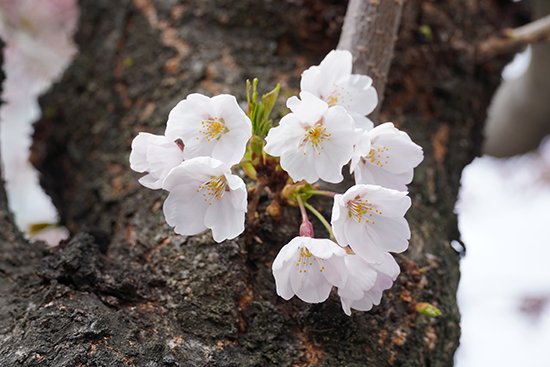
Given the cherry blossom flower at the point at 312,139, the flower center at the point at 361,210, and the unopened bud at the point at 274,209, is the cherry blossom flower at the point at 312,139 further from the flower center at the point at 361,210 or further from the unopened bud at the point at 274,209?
the unopened bud at the point at 274,209

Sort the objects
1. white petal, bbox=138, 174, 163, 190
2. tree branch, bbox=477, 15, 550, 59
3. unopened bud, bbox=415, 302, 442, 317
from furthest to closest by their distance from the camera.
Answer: tree branch, bbox=477, 15, 550, 59 < unopened bud, bbox=415, 302, 442, 317 < white petal, bbox=138, 174, 163, 190

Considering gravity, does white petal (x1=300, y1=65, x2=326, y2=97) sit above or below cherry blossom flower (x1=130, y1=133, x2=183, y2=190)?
above

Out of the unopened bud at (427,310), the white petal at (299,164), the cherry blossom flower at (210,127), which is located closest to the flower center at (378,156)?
the white petal at (299,164)

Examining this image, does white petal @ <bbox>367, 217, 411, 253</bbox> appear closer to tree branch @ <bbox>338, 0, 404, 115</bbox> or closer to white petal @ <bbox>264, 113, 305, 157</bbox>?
white petal @ <bbox>264, 113, 305, 157</bbox>

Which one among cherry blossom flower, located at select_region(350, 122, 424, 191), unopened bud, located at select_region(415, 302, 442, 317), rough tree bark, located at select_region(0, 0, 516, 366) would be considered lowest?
unopened bud, located at select_region(415, 302, 442, 317)

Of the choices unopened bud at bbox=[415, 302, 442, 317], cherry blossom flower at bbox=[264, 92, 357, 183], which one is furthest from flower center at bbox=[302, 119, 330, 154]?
unopened bud at bbox=[415, 302, 442, 317]

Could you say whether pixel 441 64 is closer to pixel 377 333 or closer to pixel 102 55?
pixel 377 333
